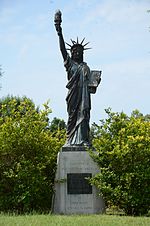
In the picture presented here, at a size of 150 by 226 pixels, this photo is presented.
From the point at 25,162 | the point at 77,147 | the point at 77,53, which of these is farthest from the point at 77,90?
the point at 25,162

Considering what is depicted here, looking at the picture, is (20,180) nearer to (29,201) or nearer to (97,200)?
(29,201)

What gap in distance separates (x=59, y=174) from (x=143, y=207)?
2500 millimetres

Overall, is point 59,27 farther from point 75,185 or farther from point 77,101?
point 75,185

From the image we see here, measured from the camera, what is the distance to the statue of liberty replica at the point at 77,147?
1204cm

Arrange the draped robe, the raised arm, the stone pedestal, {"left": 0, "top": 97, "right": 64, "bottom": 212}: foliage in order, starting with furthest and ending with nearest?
the raised arm, the draped robe, {"left": 0, "top": 97, "right": 64, "bottom": 212}: foliage, the stone pedestal

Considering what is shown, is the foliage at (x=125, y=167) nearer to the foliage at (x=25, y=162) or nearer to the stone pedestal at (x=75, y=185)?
the stone pedestal at (x=75, y=185)

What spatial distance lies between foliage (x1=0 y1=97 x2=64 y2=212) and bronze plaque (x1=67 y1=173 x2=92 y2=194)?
97 centimetres

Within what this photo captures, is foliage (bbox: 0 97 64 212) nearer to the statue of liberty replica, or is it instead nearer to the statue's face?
the statue of liberty replica

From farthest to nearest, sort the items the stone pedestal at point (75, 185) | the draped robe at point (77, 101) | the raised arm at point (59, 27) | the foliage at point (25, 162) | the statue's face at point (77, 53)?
the statue's face at point (77, 53), the raised arm at point (59, 27), the draped robe at point (77, 101), the foliage at point (25, 162), the stone pedestal at point (75, 185)

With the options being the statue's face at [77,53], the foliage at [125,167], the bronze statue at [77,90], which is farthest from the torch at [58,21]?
the foliage at [125,167]

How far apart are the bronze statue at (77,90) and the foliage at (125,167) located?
24.3 inches

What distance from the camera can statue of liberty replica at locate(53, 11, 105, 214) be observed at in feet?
39.5

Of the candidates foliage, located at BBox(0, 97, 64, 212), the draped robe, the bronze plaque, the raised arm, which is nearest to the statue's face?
the draped robe

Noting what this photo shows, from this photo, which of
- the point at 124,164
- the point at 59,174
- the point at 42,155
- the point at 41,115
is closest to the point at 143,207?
the point at 124,164
